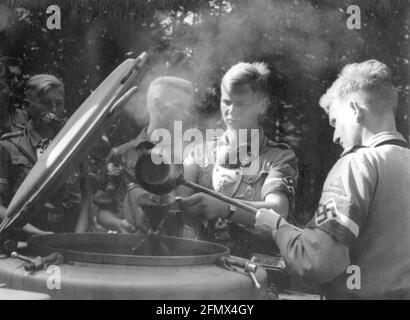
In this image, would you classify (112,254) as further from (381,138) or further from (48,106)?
(381,138)

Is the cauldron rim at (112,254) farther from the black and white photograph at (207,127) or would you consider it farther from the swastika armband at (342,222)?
the swastika armband at (342,222)

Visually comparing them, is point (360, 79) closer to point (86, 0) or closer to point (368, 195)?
point (368, 195)

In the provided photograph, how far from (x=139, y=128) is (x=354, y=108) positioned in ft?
3.21

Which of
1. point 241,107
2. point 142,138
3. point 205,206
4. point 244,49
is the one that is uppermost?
point 244,49

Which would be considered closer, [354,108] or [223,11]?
[354,108]

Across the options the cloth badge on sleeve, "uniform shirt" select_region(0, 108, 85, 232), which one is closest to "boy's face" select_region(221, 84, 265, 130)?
the cloth badge on sleeve

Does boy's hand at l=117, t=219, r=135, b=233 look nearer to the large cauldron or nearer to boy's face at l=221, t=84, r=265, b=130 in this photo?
the large cauldron

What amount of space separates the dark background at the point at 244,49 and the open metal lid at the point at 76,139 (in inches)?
8.7

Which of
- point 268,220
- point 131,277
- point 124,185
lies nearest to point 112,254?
point 131,277

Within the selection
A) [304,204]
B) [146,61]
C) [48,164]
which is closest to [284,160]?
[304,204]

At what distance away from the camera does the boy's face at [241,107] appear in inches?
93.2

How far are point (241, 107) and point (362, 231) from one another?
2.53 ft

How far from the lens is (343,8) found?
2.40 metres

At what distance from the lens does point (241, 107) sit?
2.38m
